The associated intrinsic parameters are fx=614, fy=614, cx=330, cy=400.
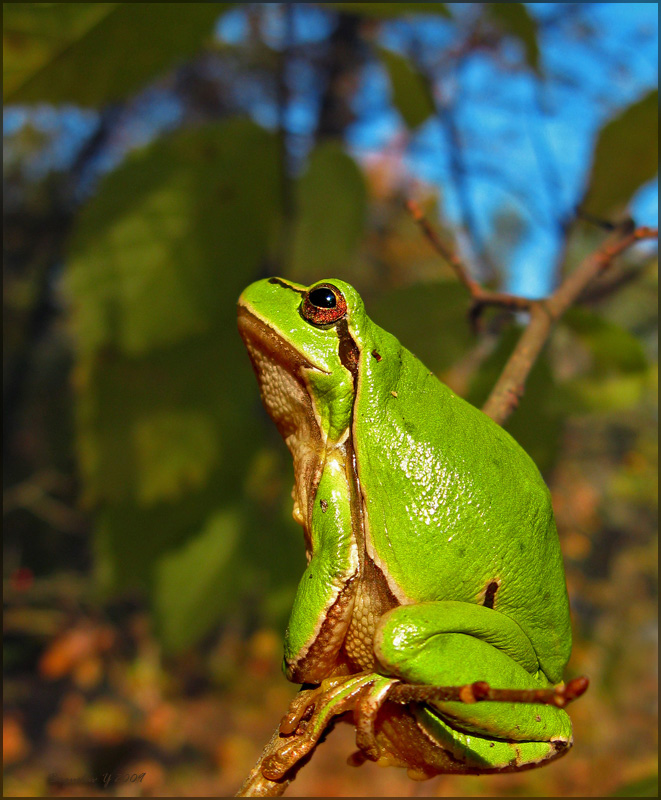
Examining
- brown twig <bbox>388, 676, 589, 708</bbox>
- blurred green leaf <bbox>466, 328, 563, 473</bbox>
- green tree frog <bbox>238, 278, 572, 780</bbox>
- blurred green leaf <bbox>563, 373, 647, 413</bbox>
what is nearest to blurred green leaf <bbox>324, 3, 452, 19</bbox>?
green tree frog <bbox>238, 278, 572, 780</bbox>

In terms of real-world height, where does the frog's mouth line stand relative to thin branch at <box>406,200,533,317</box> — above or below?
below

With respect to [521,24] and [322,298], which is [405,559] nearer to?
[322,298]

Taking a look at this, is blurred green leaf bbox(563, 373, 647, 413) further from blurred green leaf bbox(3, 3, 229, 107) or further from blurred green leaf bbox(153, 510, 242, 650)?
blurred green leaf bbox(3, 3, 229, 107)

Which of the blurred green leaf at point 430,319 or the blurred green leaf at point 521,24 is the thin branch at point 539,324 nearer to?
the blurred green leaf at point 430,319

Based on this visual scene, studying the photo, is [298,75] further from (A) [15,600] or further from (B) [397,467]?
(A) [15,600]

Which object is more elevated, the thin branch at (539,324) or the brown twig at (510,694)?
the thin branch at (539,324)

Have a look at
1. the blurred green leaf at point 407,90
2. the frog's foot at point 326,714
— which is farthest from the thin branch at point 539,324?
the blurred green leaf at point 407,90

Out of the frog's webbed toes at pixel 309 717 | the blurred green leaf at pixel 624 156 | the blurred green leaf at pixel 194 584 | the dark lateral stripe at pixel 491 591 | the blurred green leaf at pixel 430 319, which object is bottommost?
the blurred green leaf at pixel 194 584
